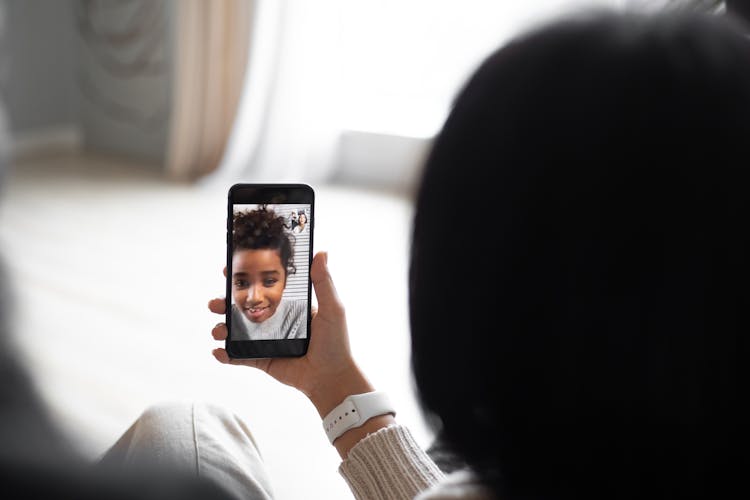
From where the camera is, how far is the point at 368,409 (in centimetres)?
80

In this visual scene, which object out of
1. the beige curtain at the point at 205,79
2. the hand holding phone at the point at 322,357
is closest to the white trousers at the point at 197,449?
the hand holding phone at the point at 322,357

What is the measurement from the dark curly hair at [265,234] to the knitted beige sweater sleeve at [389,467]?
8.9 inches

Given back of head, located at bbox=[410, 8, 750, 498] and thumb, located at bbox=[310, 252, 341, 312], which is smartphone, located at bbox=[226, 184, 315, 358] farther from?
back of head, located at bbox=[410, 8, 750, 498]

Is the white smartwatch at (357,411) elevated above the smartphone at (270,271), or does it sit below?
below

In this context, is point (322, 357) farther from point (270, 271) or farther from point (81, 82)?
point (81, 82)

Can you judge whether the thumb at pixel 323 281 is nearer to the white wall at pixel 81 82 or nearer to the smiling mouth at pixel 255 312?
the smiling mouth at pixel 255 312

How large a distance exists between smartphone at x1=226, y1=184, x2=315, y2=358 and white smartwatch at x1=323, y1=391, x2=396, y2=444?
10cm

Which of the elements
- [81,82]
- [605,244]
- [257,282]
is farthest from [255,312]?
[81,82]

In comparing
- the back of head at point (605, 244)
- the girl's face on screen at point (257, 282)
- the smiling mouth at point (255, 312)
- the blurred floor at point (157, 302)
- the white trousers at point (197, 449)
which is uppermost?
the back of head at point (605, 244)

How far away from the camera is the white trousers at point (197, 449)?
2.33ft

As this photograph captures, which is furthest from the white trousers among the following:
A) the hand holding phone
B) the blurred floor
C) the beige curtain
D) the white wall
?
the white wall

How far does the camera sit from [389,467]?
2.36 feet

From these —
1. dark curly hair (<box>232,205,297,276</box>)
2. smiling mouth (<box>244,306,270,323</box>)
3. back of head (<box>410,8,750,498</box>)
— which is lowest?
smiling mouth (<box>244,306,270,323</box>)

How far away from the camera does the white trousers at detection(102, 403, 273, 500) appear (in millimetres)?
710
